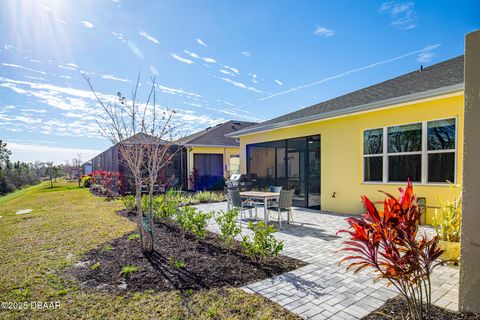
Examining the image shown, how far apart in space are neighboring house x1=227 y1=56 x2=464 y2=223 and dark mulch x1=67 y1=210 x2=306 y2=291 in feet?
15.9

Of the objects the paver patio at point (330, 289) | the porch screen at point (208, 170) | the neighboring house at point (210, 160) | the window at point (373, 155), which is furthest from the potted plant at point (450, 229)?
the porch screen at point (208, 170)

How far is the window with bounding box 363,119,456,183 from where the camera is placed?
6227 millimetres

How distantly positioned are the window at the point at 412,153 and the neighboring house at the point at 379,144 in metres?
0.02

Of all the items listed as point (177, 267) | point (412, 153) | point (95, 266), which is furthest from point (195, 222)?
point (412, 153)

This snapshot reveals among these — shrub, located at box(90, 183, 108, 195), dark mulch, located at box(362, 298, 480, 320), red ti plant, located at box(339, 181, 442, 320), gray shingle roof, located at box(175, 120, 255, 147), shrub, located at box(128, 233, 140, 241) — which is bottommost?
shrub, located at box(90, 183, 108, 195)

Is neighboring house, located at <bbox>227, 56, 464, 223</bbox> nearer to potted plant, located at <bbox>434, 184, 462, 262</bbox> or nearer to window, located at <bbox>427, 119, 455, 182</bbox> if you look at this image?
window, located at <bbox>427, 119, 455, 182</bbox>

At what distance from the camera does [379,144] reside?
7.61 metres

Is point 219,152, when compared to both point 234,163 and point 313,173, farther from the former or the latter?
point 313,173

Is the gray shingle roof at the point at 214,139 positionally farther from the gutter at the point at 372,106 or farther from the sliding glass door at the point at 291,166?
the gutter at the point at 372,106

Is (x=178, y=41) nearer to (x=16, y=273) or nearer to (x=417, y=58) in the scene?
(x=16, y=273)

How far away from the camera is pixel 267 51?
10.5 metres

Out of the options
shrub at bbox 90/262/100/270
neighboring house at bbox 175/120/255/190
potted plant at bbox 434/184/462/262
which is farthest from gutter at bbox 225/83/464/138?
shrub at bbox 90/262/100/270

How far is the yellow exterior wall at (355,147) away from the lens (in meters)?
6.24

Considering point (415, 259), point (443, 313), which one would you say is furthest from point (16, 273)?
point (443, 313)
